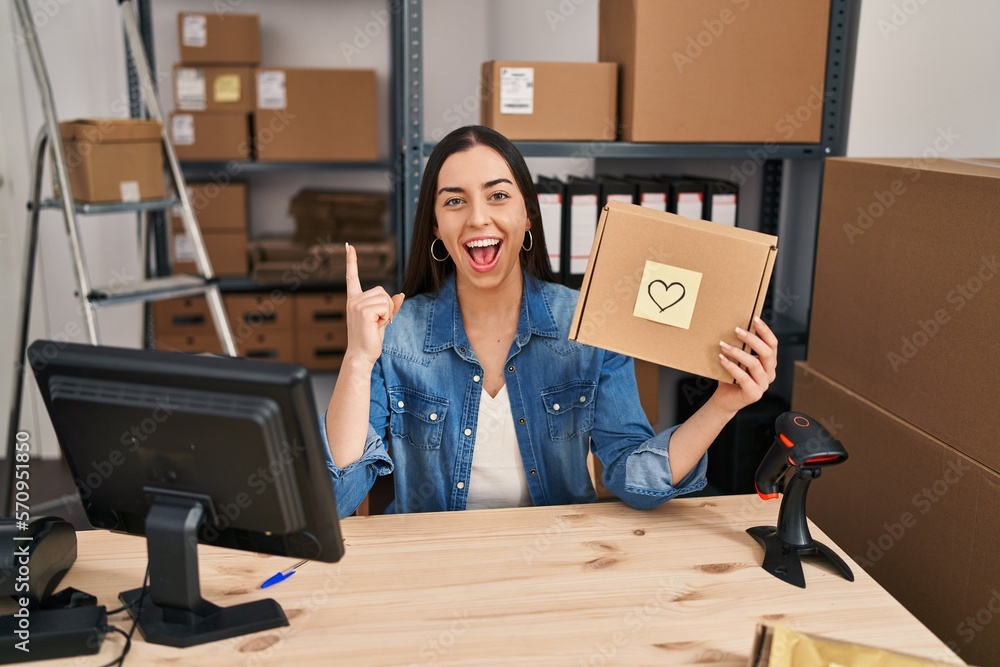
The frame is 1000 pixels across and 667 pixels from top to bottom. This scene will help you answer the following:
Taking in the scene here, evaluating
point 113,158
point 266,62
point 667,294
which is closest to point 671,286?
point 667,294

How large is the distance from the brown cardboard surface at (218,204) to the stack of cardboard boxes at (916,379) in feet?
7.87

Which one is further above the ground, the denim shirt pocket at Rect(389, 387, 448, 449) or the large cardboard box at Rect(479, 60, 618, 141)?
the large cardboard box at Rect(479, 60, 618, 141)

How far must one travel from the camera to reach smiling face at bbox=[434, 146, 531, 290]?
1469 millimetres

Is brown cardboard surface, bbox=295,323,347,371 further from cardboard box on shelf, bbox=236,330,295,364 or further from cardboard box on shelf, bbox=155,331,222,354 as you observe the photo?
cardboard box on shelf, bbox=155,331,222,354

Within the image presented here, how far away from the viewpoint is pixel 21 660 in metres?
0.97

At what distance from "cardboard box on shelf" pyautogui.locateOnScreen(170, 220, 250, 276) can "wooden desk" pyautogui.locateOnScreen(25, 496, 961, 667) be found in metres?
2.31

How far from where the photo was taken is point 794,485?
1.22 metres

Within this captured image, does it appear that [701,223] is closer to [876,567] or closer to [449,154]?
[449,154]

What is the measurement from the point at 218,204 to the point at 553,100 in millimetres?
1728

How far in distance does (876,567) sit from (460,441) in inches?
31.2

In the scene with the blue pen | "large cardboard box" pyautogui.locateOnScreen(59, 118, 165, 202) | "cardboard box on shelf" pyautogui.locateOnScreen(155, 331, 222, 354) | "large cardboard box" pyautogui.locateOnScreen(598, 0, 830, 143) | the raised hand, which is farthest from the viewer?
"cardboard box on shelf" pyautogui.locateOnScreen(155, 331, 222, 354)

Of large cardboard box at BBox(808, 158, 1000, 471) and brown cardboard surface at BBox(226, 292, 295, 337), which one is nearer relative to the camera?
large cardboard box at BBox(808, 158, 1000, 471)

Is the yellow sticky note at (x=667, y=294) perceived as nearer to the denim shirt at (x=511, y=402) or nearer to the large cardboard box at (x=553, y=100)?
the denim shirt at (x=511, y=402)

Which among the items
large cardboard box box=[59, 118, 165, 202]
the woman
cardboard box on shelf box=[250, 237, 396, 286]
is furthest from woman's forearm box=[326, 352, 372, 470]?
cardboard box on shelf box=[250, 237, 396, 286]
